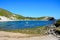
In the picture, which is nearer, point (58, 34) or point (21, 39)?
point (21, 39)

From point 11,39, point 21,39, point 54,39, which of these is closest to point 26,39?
point 21,39

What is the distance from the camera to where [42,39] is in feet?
99.4

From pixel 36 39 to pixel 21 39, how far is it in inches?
109

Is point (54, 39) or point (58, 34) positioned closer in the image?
point (54, 39)

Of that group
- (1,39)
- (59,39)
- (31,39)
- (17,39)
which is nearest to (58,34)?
(59,39)

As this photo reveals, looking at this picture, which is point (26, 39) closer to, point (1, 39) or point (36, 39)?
point (36, 39)

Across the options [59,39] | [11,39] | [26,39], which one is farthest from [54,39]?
[11,39]

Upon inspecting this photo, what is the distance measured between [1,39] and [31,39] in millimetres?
5449

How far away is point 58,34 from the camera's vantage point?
34750 millimetres

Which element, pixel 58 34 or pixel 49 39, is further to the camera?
pixel 58 34

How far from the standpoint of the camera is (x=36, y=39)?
2995 cm

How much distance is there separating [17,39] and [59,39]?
7.66 m

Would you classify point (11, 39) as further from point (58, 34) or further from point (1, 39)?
point (58, 34)

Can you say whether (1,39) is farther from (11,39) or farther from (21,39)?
(21,39)
